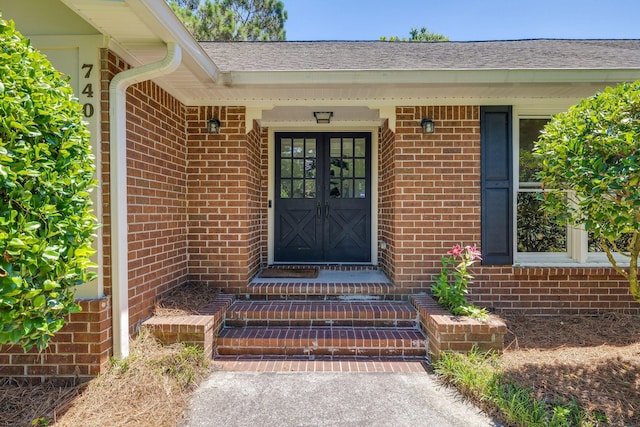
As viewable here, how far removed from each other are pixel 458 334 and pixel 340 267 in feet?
7.51

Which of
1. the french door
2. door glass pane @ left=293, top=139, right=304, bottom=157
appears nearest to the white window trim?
the french door

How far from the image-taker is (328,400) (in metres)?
2.66

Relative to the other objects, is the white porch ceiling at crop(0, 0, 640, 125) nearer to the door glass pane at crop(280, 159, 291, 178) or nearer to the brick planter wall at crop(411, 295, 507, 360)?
the door glass pane at crop(280, 159, 291, 178)

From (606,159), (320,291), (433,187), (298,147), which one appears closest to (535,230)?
(433,187)

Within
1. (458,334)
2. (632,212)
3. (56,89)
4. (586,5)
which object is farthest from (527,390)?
(586,5)

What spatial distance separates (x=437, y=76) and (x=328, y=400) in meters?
3.05

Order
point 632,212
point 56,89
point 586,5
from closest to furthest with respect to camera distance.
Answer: point 56,89 < point 632,212 < point 586,5

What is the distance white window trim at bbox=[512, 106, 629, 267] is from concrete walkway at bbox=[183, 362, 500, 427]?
2.13 metres

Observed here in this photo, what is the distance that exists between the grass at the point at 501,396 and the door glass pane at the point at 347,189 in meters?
2.89

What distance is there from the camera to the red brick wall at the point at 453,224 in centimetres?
404

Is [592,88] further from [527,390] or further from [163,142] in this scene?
[163,142]

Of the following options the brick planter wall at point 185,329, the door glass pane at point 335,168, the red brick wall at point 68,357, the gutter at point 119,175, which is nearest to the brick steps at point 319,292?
the brick planter wall at point 185,329

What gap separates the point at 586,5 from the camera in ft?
26.7

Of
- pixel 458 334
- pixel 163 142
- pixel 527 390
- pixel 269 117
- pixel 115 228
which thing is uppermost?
pixel 269 117
